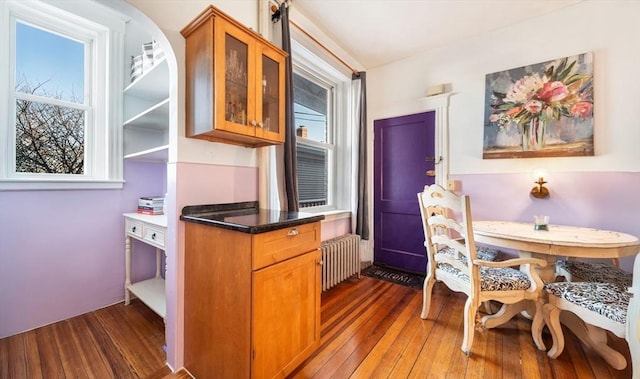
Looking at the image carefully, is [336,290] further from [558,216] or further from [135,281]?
[558,216]

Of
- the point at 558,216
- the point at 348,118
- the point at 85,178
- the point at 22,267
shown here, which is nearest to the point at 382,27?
the point at 348,118

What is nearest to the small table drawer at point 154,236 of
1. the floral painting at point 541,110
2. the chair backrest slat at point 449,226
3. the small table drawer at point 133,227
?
the small table drawer at point 133,227

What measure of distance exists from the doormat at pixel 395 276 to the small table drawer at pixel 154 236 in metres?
2.25

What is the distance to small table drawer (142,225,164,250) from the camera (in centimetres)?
173

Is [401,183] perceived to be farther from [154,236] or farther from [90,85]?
[90,85]

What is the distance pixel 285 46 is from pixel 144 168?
1.77m

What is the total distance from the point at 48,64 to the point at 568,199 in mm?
4531

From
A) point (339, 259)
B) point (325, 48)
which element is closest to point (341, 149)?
point (325, 48)

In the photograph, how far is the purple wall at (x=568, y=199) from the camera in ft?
6.69

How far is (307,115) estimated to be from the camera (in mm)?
2984

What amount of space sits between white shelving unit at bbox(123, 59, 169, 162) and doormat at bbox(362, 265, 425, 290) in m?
2.56

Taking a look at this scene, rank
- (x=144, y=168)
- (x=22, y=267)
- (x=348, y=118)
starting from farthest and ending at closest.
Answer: (x=348, y=118) < (x=144, y=168) < (x=22, y=267)

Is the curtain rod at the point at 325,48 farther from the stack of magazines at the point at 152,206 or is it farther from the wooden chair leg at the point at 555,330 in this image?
the wooden chair leg at the point at 555,330

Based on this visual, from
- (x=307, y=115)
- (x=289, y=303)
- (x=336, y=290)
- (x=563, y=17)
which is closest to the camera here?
(x=289, y=303)
